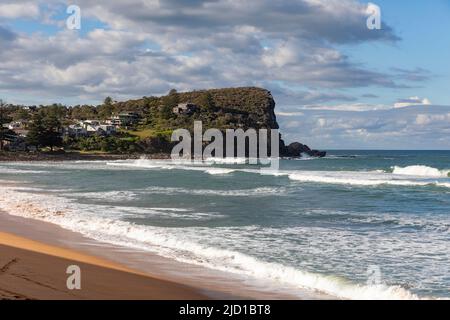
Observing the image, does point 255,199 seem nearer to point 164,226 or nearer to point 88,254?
point 164,226

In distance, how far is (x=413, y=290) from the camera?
30.0ft

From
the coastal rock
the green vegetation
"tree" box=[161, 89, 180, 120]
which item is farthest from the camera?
"tree" box=[161, 89, 180, 120]

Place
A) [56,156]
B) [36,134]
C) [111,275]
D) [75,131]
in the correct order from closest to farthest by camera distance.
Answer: [111,275], [56,156], [36,134], [75,131]

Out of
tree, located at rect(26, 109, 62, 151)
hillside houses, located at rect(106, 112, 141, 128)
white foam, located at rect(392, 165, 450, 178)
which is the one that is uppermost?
hillside houses, located at rect(106, 112, 141, 128)

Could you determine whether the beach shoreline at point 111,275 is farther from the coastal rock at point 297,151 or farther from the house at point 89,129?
the coastal rock at point 297,151

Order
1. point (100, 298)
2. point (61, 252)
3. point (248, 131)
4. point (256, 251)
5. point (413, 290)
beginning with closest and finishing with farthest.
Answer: point (100, 298), point (413, 290), point (61, 252), point (256, 251), point (248, 131)

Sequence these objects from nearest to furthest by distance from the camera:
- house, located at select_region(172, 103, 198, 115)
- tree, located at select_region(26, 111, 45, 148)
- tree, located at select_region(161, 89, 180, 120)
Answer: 1. tree, located at select_region(26, 111, 45, 148)
2. tree, located at select_region(161, 89, 180, 120)
3. house, located at select_region(172, 103, 198, 115)

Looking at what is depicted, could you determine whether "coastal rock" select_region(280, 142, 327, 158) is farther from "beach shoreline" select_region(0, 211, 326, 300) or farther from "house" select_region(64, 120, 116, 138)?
"beach shoreline" select_region(0, 211, 326, 300)

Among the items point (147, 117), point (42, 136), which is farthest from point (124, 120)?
point (42, 136)

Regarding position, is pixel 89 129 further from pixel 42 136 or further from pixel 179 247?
pixel 179 247

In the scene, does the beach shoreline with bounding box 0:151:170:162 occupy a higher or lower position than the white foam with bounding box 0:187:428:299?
higher

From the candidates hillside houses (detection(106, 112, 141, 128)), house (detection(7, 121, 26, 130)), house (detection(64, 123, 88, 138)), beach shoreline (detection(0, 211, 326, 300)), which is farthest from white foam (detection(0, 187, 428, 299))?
hillside houses (detection(106, 112, 141, 128))
